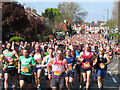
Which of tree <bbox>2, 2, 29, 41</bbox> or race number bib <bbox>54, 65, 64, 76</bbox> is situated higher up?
tree <bbox>2, 2, 29, 41</bbox>

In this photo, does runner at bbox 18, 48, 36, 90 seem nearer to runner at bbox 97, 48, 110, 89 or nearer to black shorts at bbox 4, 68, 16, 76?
black shorts at bbox 4, 68, 16, 76

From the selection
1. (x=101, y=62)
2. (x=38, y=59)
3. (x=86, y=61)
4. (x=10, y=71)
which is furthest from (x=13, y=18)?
(x=10, y=71)

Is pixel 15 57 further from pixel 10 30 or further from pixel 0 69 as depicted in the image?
pixel 10 30

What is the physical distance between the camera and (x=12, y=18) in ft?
152

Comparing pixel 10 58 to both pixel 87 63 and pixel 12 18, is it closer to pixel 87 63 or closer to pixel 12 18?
pixel 87 63

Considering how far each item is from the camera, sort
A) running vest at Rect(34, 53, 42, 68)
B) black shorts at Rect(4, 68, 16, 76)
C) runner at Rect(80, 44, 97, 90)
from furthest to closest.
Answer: running vest at Rect(34, 53, 42, 68), runner at Rect(80, 44, 97, 90), black shorts at Rect(4, 68, 16, 76)

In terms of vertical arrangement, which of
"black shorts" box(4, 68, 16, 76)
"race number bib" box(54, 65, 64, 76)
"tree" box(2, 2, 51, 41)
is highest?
"tree" box(2, 2, 51, 41)

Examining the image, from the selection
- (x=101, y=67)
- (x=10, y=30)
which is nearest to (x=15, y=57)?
(x=101, y=67)

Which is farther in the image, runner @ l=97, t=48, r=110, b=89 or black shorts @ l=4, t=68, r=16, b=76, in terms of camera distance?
runner @ l=97, t=48, r=110, b=89

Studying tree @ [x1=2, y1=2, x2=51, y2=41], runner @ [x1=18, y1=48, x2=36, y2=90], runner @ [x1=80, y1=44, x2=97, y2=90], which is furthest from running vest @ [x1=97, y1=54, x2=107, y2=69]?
tree @ [x1=2, y1=2, x2=51, y2=41]

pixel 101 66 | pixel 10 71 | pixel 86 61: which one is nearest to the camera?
pixel 10 71

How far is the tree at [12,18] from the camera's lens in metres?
46.1

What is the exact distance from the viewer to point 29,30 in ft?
178

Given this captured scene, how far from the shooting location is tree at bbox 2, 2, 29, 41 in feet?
151
